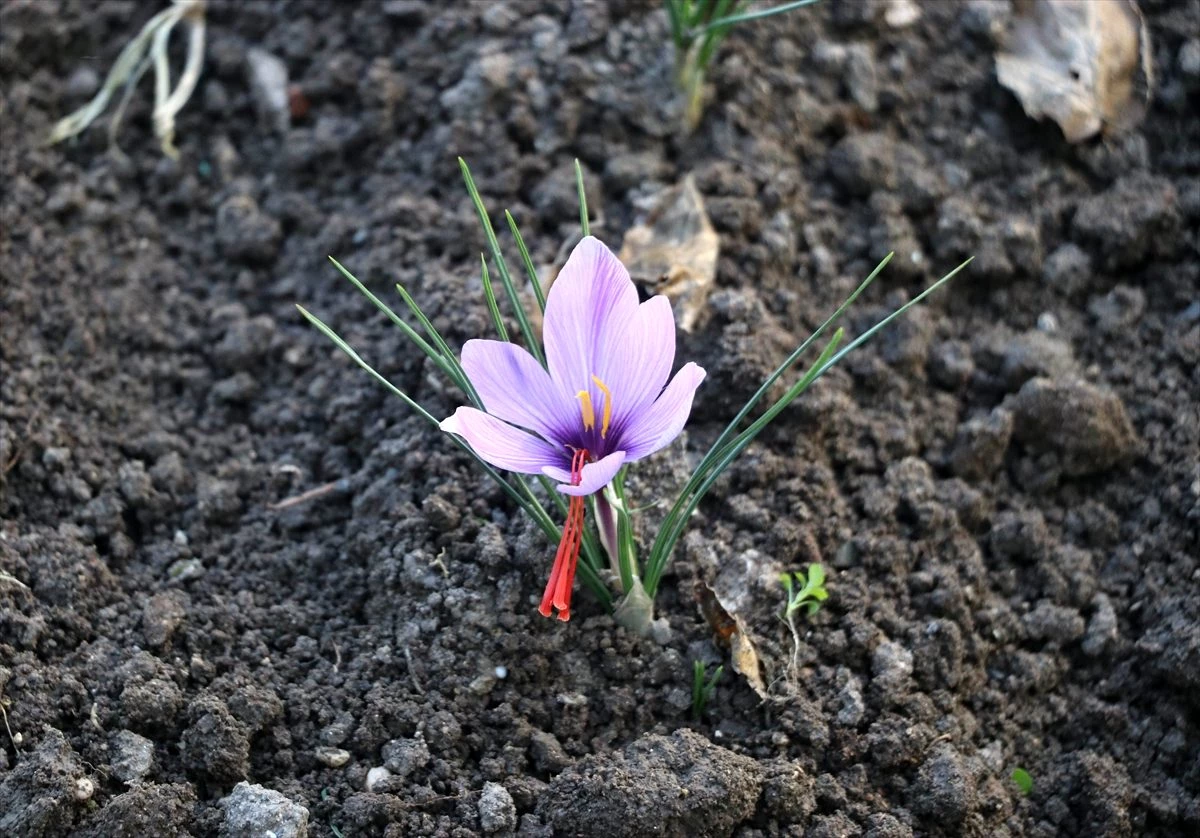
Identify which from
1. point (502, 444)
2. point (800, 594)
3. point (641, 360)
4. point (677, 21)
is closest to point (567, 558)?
point (502, 444)

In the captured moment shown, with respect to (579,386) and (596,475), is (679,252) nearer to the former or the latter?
(579,386)

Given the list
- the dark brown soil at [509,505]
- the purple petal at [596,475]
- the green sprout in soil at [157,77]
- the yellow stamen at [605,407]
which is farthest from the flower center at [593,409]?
the green sprout in soil at [157,77]

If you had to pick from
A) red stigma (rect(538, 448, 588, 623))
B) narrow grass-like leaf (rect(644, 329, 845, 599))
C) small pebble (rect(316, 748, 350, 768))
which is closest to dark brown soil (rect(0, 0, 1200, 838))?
small pebble (rect(316, 748, 350, 768))

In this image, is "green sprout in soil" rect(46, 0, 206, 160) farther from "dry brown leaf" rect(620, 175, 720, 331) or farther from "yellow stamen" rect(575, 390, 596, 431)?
"yellow stamen" rect(575, 390, 596, 431)

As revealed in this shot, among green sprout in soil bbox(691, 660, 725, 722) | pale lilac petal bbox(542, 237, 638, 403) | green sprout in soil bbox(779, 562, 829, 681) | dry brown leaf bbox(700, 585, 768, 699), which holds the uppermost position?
pale lilac petal bbox(542, 237, 638, 403)

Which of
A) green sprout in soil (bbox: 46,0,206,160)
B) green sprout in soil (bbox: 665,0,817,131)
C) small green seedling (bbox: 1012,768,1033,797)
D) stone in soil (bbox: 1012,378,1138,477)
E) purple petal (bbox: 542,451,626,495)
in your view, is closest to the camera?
purple petal (bbox: 542,451,626,495)

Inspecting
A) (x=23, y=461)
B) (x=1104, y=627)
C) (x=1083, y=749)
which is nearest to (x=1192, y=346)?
(x=1104, y=627)

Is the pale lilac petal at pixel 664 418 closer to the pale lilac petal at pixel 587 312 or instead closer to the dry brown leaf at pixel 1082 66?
the pale lilac petal at pixel 587 312
